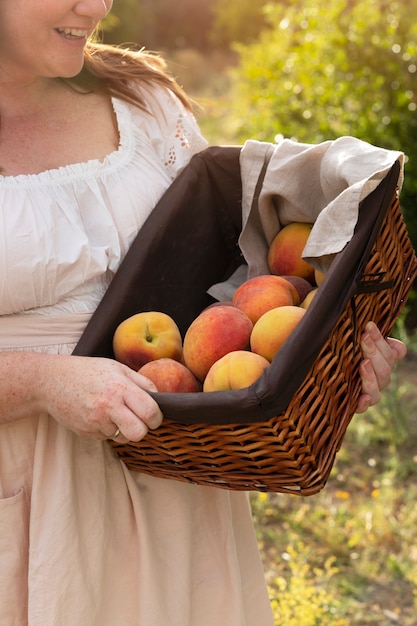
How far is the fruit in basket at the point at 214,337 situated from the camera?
4.55 ft

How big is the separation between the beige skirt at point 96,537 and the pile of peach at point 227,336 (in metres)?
0.13

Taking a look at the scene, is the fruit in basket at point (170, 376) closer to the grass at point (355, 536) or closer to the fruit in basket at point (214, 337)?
the fruit in basket at point (214, 337)

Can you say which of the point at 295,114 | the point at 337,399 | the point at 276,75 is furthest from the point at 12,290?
the point at 276,75

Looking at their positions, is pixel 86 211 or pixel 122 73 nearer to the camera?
pixel 86 211

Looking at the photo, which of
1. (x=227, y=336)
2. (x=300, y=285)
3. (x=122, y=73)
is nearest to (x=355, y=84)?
(x=122, y=73)

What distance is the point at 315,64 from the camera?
4.53 meters

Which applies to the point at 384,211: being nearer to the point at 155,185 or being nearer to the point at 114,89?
the point at 155,185

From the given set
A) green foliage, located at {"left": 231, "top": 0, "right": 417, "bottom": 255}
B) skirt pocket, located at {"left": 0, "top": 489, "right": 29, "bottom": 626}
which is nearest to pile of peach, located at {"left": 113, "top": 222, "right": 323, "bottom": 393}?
skirt pocket, located at {"left": 0, "top": 489, "right": 29, "bottom": 626}

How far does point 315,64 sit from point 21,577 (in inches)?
144

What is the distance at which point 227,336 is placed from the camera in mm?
1391

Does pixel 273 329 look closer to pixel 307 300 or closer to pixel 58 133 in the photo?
pixel 307 300

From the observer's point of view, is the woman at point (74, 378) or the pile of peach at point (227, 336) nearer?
the pile of peach at point (227, 336)

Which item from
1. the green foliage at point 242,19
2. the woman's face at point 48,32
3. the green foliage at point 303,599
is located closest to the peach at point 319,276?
the woman's face at point 48,32

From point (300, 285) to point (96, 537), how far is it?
59 centimetres
